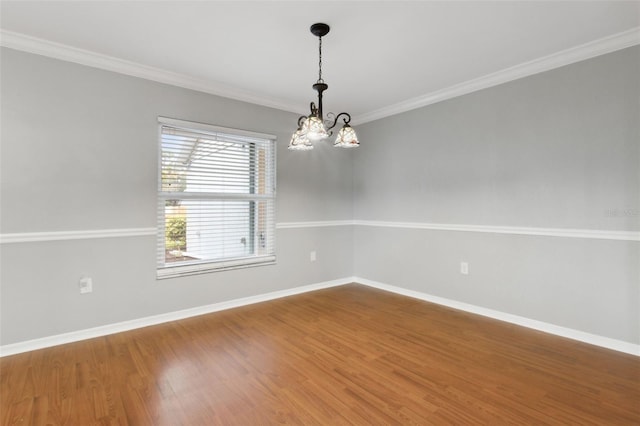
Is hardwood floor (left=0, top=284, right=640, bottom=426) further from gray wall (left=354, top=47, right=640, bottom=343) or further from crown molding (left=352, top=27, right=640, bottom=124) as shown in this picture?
crown molding (left=352, top=27, right=640, bottom=124)

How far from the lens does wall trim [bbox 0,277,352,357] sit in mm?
2547

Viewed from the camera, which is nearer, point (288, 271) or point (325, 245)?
point (288, 271)

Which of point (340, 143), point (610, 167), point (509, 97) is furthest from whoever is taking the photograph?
point (509, 97)

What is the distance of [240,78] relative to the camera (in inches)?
130

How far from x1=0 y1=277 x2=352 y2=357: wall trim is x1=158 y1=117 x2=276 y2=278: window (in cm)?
41

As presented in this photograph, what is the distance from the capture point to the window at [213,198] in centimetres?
329

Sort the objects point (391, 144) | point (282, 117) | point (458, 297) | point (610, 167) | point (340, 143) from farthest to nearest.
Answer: point (391, 144), point (282, 117), point (458, 297), point (610, 167), point (340, 143)

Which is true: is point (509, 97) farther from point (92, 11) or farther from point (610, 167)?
point (92, 11)

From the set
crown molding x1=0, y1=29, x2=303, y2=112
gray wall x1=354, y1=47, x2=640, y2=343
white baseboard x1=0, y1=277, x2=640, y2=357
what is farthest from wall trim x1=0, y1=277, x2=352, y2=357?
crown molding x1=0, y1=29, x2=303, y2=112

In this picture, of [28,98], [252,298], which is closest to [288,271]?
[252,298]

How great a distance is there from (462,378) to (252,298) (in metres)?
2.42

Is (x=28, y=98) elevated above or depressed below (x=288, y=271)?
above

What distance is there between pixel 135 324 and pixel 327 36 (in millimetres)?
3079

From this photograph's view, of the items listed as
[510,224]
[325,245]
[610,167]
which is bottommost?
[325,245]
